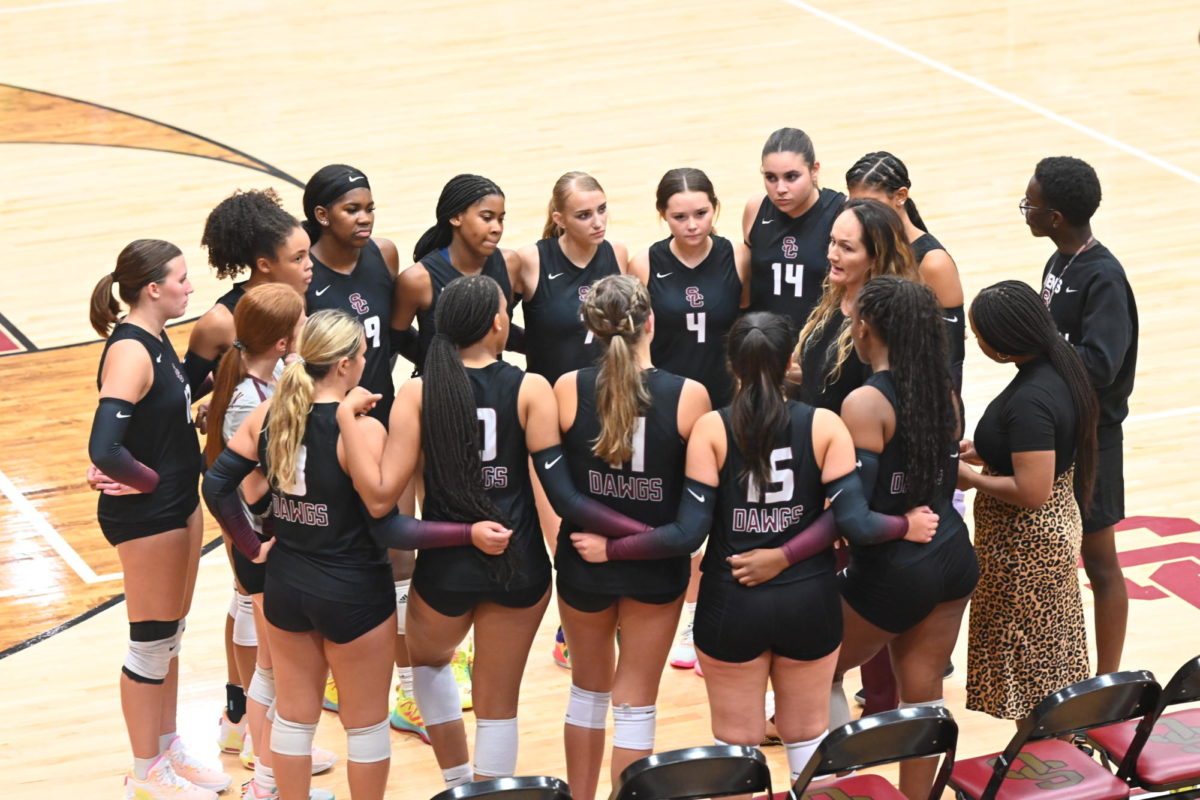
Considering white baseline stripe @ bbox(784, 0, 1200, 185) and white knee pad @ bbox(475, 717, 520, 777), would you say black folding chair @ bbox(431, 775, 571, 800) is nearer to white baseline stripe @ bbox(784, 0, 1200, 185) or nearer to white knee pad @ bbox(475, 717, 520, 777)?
white knee pad @ bbox(475, 717, 520, 777)

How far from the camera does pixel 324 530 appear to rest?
14.7ft

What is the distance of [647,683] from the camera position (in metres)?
4.74

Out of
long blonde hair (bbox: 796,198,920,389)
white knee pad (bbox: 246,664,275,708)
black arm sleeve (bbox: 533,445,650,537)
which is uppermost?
long blonde hair (bbox: 796,198,920,389)

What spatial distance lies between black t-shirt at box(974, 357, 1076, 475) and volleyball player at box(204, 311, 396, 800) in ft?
5.93

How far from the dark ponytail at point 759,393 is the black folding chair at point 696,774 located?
0.72 meters

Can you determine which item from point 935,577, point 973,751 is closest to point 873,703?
point 973,751

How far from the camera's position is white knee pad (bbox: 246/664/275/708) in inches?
198

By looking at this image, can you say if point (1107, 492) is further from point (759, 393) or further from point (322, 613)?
point (322, 613)

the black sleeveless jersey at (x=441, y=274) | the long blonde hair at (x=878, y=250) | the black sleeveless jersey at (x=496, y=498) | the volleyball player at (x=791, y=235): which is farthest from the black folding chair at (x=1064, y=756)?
the black sleeveless jersey at (x=441, y=274)

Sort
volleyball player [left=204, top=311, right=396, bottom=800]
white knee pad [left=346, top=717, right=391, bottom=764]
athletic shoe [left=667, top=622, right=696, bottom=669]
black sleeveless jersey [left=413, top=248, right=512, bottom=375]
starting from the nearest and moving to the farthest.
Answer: volleyball player [left=204, top=311, right=396, bottom=800]
white knee pad [left=346, top=717, right=391, bottom=764]
black sleeveless jersey [left=413, top=248, right=512, bottom=375]
athletic shoe [left=667, top=622, right=696, bottom=669]

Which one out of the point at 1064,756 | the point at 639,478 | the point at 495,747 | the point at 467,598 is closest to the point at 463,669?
the point at 495,747

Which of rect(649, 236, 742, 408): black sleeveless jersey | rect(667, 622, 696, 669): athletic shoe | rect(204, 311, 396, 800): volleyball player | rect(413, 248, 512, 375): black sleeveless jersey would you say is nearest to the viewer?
rect(204, 311, 396, 800): volleyball player

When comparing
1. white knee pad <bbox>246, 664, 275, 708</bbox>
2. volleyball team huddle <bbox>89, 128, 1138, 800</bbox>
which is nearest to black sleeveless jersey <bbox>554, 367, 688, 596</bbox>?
volleyball team huddle <bbox>89, 128, 1138, 800</bbox>

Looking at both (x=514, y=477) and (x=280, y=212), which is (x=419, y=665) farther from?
(x=280, y=212)
